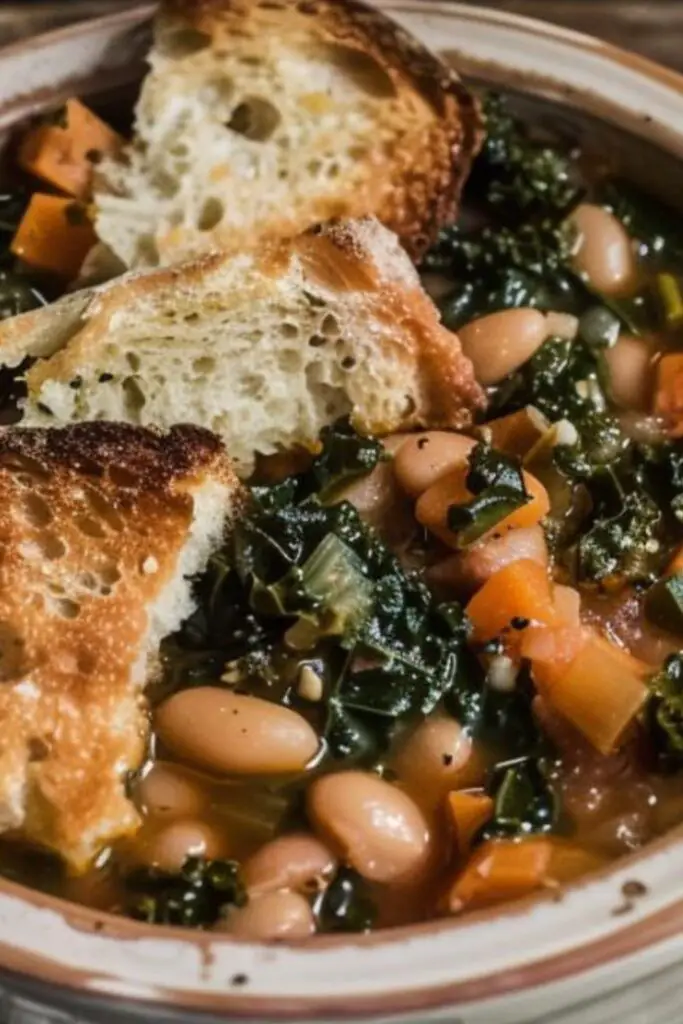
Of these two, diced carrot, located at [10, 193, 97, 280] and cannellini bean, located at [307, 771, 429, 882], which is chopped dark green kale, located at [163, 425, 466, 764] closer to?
cannellini bean, located at [307, 771, 429, 882]

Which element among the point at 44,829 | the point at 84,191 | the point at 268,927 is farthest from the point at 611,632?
the point at 84,191

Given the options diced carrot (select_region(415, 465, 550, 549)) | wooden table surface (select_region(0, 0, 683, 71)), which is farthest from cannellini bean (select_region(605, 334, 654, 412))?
wooden table surface (select_region(0, 0, 683, 71))

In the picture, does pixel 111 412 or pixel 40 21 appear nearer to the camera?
pixel 111 412

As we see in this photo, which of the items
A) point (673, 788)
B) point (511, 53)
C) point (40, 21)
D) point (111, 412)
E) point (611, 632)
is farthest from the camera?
point (40, 21)

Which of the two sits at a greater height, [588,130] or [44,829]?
[588,130]

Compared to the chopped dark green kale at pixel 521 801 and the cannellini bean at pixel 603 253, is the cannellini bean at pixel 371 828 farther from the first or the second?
the cannellini bean at pixel 603 253

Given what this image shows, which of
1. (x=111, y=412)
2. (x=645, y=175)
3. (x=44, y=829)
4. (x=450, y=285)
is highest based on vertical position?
(x=645, y=175)

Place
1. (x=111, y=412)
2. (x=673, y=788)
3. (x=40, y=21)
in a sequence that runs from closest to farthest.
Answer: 1. (x=673, y=788)
2. (x=111, y=412)
3. (x=40, y=21)

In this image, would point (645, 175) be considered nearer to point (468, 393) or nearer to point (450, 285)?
point (450, 285)
